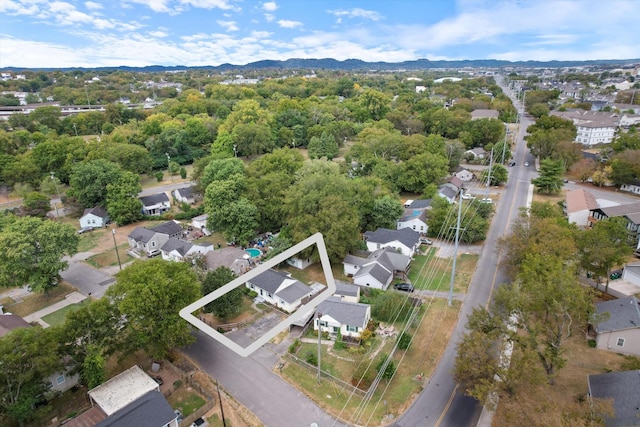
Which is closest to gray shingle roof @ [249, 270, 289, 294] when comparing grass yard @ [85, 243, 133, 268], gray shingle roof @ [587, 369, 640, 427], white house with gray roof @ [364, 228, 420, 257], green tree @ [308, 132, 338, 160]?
white house with gray roof @ [364, 228, 420, 257]

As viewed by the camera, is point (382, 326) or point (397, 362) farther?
point (382, 326)

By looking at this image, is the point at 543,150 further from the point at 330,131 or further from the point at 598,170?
the point at 330,131

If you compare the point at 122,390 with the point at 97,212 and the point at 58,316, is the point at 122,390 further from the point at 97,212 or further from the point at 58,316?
the point at 97,212

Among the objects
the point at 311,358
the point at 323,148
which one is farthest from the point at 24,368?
the point at 323,148

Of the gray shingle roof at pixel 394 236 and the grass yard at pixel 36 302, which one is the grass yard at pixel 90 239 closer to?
the grass yard at pixel 36 302

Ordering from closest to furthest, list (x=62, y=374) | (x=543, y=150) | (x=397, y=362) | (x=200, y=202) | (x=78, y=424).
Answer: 1. (x=78, y=424)
2. (x=62, y=374)
3. (x=397, y=362)
4. (x=200, y=202)
5. (x=543, y=150)

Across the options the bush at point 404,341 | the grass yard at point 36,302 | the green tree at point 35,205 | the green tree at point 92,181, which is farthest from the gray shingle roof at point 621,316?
the green tree at point 35,205

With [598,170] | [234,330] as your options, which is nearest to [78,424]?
[234,330]
